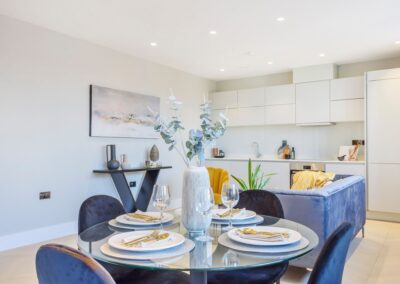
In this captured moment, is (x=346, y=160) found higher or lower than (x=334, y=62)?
lower

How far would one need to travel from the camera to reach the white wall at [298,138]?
5688 mm

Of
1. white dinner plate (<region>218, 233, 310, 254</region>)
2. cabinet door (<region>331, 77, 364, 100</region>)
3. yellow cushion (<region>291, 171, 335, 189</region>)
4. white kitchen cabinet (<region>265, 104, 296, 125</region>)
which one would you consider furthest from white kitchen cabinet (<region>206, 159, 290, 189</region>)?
white dinner plate (<region>218, 233, 310, 254</region>)

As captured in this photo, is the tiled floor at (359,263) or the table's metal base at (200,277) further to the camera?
the tiled floor at (359,263)

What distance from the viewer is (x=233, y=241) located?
4.85 ft

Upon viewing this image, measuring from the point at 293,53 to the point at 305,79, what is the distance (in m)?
0.90

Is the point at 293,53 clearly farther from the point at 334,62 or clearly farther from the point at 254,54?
the point at 334,62

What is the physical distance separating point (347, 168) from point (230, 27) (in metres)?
2.86

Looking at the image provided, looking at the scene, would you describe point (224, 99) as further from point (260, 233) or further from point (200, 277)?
point (200, 277)

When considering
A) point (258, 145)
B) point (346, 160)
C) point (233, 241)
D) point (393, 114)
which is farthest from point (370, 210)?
point (233, 241)

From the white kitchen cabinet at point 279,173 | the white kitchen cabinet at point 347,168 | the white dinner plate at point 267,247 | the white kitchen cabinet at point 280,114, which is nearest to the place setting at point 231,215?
the white dinner plate at point 267,247

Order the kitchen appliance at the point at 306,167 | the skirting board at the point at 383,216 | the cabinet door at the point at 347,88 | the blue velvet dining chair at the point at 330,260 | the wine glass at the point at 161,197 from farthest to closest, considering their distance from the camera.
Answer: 1. the kitchen appliance at the point at 306,167
2. the cabinet door at the point at 347,88
3. the skirting board at the point at 383,216
4. the wine glass at the point at 161,197
5. the blue velvet dining chair at the point at 330,260

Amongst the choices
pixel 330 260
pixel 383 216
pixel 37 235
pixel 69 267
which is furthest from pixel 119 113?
pixel 383 216

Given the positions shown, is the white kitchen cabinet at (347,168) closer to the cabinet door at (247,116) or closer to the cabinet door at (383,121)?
the cabinet door at (383,121)

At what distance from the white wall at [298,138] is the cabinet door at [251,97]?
518mm
